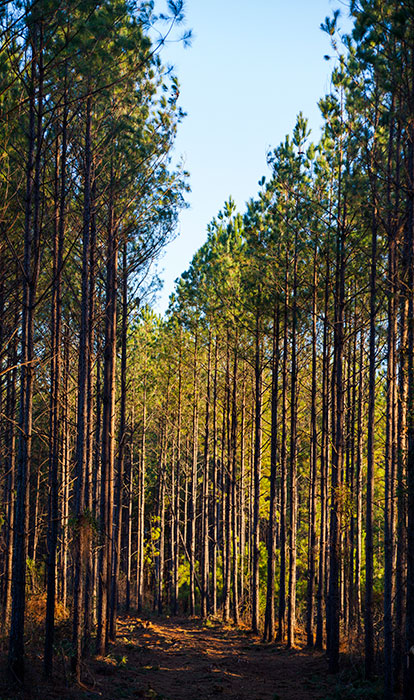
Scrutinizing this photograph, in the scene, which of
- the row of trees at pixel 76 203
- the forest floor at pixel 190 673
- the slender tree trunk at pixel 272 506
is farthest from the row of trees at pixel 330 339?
the row of trees at pixel 76 203

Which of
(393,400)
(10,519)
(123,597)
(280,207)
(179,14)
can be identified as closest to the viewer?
(179,14)

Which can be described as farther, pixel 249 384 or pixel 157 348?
pixel 157 348

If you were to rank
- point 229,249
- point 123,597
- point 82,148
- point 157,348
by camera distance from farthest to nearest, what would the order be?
point 123,597 < point 157,348 < point 229,249 < point 82,148

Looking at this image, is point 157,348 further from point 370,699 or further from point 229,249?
point 370,699

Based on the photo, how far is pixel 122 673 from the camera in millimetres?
11633

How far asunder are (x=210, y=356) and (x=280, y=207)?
9.84 meters

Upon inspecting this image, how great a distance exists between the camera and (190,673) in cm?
1313

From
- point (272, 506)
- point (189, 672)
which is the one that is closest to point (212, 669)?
point (189, 672)

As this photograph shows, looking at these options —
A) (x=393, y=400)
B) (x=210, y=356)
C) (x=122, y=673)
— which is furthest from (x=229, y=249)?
(x=122, y=673)

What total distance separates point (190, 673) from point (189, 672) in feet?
0.42

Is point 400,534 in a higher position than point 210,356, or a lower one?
lower

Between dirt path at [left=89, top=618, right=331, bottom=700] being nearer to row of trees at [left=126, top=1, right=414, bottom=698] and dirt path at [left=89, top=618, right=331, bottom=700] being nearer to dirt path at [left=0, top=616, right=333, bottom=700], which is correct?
dirt path at [left=0, top=616, right=333, bottom=700]

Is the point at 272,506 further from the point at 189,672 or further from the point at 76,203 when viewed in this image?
the point at 76,203

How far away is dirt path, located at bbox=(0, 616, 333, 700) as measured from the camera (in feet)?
30.7
